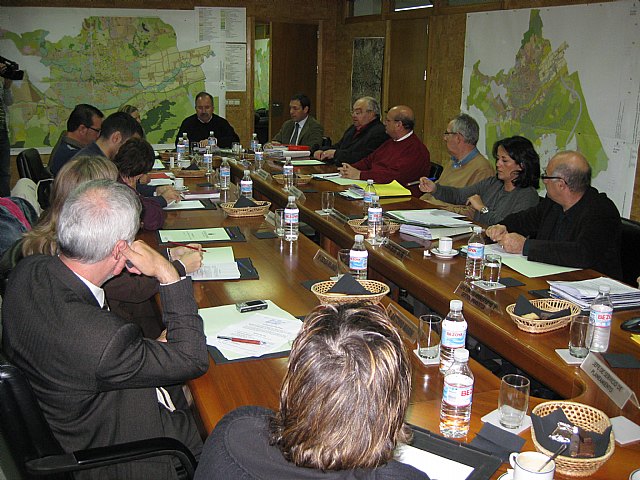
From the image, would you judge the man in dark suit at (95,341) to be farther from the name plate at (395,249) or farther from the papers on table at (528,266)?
the papers on table at (528,266)

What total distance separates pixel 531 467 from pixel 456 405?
0.28m

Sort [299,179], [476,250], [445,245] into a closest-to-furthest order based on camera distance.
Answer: [476,250]
[445,245]
[299,179]

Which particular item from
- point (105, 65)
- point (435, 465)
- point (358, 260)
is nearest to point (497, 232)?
point (358, 260)

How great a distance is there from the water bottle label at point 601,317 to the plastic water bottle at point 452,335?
1.39 ft

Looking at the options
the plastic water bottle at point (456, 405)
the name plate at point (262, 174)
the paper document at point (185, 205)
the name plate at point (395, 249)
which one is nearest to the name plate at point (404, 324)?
the plastic water bottle at point (456, 405)

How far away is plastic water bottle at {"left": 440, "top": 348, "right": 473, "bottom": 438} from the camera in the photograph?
4.79ft

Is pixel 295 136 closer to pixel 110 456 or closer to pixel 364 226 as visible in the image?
pixel 364 226

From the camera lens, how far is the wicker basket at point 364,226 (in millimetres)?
3266

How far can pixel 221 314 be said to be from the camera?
2170mm

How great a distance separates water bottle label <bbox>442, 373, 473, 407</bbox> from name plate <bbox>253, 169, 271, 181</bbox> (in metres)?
3.55

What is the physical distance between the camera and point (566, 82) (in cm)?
511

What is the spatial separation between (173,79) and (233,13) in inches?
43.1

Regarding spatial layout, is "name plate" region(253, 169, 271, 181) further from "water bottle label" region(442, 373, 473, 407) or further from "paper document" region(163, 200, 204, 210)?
"water bottle label" region(442, 373, 473, 407)

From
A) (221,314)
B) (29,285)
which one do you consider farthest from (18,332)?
(221,314)
